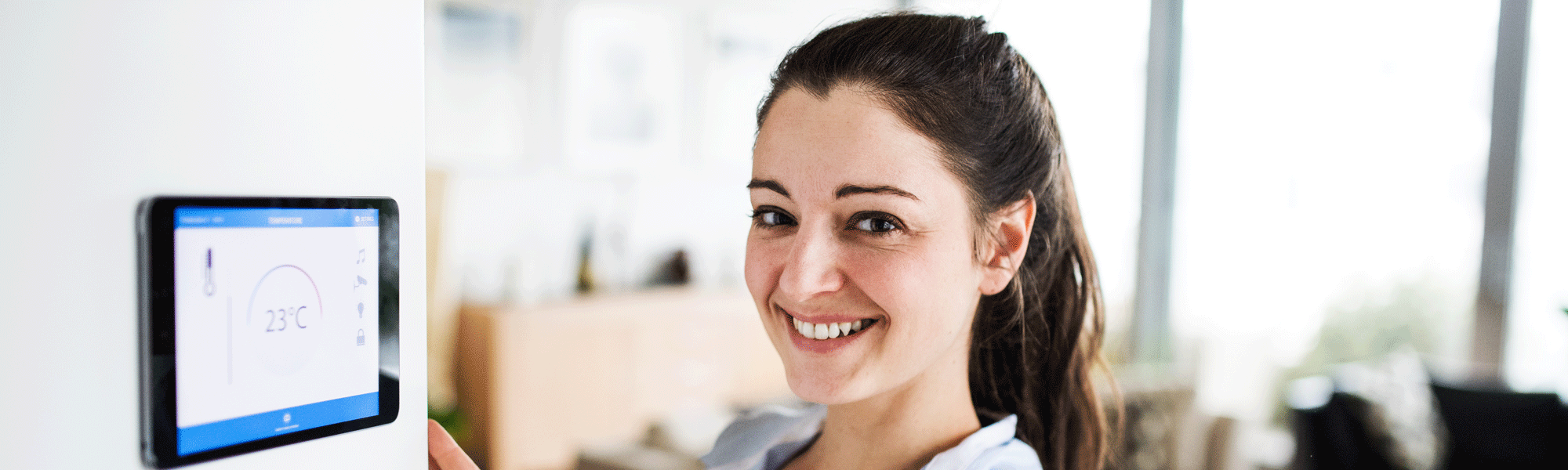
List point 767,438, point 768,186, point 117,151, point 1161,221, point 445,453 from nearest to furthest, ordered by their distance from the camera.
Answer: point 117,151
point 445,453
point 768,186
point 767,438
point 1161,221

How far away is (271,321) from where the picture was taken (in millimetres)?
663

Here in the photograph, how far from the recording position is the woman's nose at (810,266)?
90 centimetres

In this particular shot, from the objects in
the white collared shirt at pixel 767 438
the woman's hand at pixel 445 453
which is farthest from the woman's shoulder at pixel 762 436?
the woman's hand at pixel 445 453

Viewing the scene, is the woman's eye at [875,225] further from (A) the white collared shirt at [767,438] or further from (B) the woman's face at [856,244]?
(A) the white collared shirt at [767,438]

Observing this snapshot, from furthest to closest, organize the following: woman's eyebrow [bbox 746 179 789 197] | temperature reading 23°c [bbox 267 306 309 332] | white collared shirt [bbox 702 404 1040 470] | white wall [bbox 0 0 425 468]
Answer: white collared shirt [bbox 702 404 1040 470] → woman's eyebrow [bbox 746 179 789 197] → temperature reading 23°c [bbox 267 306 309 332] → white wall [bbox 0 0 425 468]

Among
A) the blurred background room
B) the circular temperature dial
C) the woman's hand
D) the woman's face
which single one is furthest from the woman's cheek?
the blurred background room

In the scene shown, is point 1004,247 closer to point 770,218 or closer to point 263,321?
point 770,218

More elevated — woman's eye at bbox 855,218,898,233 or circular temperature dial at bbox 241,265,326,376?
woman's eye at bbox 855,218,898,233

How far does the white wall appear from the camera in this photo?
562 millimetres

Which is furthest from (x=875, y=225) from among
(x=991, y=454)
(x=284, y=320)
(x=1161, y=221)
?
(x=1161, y=221)

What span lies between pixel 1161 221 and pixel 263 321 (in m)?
4.16

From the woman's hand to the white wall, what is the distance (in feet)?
0.42

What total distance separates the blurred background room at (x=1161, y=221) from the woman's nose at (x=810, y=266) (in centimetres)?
161

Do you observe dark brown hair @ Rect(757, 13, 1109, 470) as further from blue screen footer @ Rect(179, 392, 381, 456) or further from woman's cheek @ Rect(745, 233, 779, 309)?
blue screen footer @ Rect(179, 392, 381, 456)
